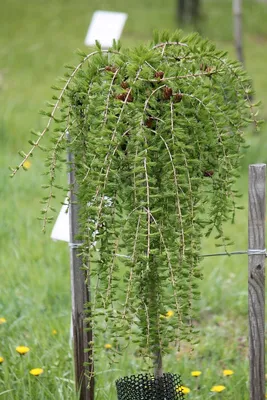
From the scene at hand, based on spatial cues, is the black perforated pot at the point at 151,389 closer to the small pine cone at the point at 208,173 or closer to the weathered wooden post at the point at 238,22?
the small pine cone at the point at 208,173

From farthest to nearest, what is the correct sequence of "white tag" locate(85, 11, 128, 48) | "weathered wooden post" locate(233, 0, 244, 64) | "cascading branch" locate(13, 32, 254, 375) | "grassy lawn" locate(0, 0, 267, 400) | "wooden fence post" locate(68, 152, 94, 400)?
"weathered wooden post" locate(233, 0, 244, 64) < "white tag" locate(85, 11, 128, 48) < "grassy lawn" locate(0, 0, 267, 400) < "wooden fence post" locate(68, 152, 94, 400) < "cascading branch" locate(13, 32, 254, 375)

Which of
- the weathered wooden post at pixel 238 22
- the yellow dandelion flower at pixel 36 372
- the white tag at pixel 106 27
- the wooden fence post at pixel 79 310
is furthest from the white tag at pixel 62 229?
the weathered wooden post at pixel 238 22

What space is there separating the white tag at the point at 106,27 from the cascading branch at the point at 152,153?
10.1ft

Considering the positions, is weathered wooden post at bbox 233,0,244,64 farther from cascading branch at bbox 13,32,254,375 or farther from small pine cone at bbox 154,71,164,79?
small pine cone at bbox 154,71,164,79

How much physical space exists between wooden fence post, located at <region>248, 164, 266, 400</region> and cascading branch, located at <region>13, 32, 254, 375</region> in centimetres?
9

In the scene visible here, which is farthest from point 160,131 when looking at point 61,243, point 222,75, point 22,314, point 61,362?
point 61,243

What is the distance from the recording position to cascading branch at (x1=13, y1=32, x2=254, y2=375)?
2201 millimetres

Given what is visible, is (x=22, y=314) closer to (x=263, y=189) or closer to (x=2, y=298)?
(x=2, y=298)

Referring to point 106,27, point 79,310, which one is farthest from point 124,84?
point 106,27

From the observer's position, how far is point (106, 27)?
5414 millimetres

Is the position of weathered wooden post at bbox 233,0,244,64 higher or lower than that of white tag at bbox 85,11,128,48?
higher

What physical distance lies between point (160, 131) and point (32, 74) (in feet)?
36.1

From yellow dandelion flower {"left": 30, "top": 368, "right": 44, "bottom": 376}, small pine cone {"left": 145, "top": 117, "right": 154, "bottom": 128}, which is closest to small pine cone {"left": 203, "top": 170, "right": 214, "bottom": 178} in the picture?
small pine cone {"left": 145, "top": 117, "right": 154, "bottom": 128}

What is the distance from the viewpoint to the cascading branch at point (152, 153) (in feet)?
7.22
